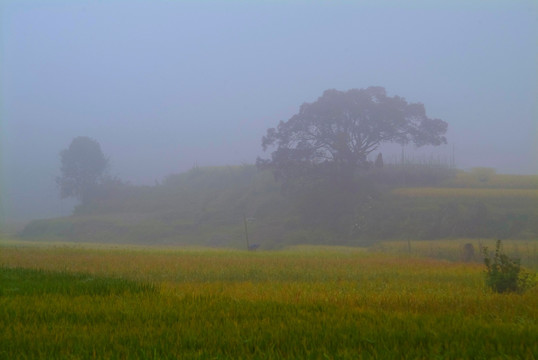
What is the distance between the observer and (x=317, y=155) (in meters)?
46.4

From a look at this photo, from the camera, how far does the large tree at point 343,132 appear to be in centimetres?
4603

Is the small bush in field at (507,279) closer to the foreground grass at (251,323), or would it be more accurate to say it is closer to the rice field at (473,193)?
the foreground grass at (251,323)

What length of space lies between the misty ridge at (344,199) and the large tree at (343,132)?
10cm

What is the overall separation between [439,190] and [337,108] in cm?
1228

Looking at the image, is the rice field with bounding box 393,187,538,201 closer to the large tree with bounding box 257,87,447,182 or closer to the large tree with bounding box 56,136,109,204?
the large tree with bounding box 257,87,447,182

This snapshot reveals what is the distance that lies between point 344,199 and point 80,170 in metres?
43.4

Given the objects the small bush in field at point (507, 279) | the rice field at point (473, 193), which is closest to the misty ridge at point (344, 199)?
the rice field at point (473, 193)

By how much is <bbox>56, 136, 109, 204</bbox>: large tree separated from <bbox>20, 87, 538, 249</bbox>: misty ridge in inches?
391

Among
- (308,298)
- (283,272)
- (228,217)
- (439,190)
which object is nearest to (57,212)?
(228,217)

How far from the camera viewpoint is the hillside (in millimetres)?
37344

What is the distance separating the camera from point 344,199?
45.5 m

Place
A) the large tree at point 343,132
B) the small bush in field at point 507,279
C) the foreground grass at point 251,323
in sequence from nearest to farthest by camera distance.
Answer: the foreground grass at point 251,323, the small bush in field at point 507,279, the large tree at point 343,132

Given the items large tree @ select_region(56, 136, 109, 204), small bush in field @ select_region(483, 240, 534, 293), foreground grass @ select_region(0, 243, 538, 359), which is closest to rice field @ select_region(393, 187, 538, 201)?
small bush in field @ select_region(483, 240, 534, 293)

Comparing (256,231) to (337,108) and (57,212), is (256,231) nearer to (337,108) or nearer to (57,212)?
(337,108)
